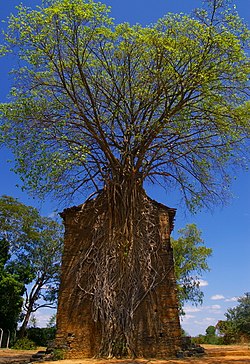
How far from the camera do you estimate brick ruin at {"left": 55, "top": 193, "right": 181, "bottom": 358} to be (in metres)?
9.95

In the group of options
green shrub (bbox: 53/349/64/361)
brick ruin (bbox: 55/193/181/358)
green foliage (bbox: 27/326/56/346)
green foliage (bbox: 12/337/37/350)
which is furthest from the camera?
green foliage (bbox: 27/326/56/346)

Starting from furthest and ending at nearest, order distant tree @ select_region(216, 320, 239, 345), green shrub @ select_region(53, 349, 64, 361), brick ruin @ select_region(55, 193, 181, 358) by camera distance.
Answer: distant tree @ select_region(216, 320, 239, 345) < brick ruin @ select_region(55, 193, 181, 358) < green shrub @ select_region(53, 349, 64, 361)

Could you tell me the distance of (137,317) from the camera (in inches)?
400

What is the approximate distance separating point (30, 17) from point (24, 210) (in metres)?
14.6

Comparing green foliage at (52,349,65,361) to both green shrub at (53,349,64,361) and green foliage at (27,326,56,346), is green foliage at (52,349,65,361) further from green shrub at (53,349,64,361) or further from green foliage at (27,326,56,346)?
green foliage at (27,326,56,346)

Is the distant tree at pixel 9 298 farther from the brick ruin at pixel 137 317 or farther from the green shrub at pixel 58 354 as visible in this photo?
the green shrub at pixel 58 354

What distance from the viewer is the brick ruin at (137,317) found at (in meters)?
9.95

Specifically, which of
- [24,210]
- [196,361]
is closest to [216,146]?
[196,361]

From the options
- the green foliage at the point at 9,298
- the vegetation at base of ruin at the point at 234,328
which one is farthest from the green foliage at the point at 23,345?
the vegetation at base of ruin at the point at 234,328

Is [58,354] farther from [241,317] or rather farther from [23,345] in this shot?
[241,317]

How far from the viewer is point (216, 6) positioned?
34.4 feet

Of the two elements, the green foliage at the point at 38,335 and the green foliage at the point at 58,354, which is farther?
the green foliage at the point at 38,335

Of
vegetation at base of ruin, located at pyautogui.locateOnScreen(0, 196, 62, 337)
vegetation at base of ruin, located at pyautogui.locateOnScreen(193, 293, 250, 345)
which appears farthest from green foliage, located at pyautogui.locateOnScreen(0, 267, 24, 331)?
vegetation at base of ruin, located at pyautogui.locateOnScreen(193, 293, 250, 345)

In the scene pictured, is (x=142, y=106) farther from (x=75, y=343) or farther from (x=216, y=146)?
(x=75, y=343)
